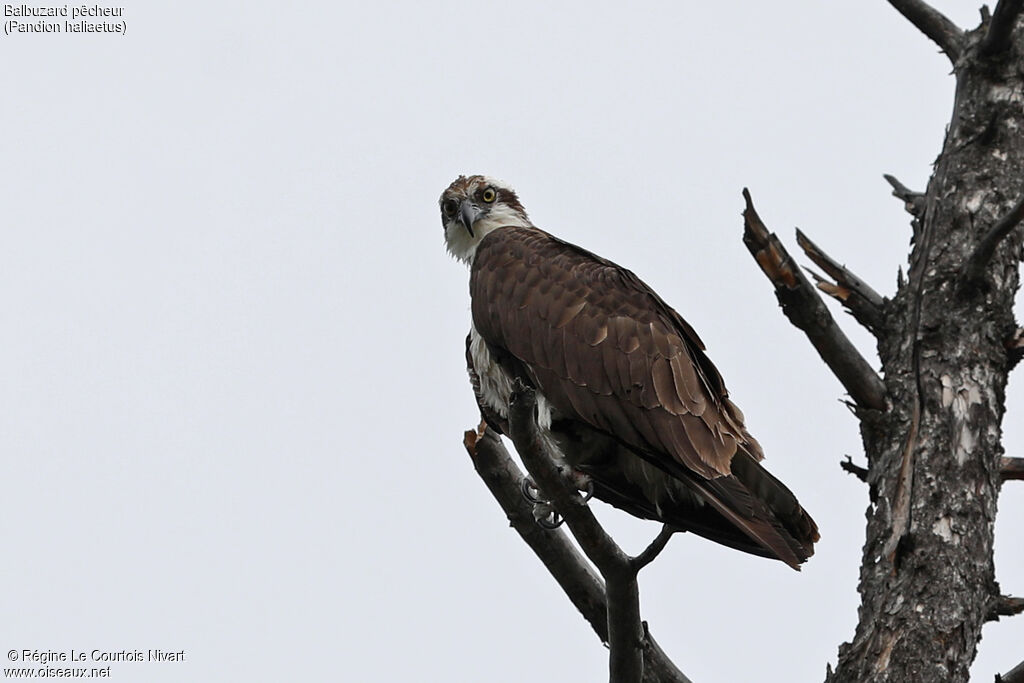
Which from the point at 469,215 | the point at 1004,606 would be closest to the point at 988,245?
the point at 1004,606

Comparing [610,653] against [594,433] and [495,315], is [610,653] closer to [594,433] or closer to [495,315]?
[594,433]

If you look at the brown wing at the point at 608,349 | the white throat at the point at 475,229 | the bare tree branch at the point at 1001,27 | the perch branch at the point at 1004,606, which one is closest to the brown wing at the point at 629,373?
the brown wing at the point at 608,349

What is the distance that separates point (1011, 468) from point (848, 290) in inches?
42.4

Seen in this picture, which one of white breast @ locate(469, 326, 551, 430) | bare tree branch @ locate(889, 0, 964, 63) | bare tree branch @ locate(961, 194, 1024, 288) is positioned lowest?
bare tree branch @ locate(961, 194, 1024, 288)

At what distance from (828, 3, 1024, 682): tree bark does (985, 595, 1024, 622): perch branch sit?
0.03 m

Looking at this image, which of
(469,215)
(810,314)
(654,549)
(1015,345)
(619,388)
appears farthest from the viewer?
(469,215)

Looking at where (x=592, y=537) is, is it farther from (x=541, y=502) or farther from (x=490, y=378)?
(x=490, y=378)

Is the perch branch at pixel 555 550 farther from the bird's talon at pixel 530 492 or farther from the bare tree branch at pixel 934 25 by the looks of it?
the bare tree branch at pixel 934 25

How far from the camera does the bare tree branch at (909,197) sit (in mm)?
6051

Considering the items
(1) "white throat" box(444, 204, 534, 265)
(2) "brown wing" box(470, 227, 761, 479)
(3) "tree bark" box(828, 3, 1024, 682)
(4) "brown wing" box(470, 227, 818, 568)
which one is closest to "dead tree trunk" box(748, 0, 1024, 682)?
(3) "tree bark" box(828, 3, 1024, 682)

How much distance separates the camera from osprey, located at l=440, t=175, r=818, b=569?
5.37 m

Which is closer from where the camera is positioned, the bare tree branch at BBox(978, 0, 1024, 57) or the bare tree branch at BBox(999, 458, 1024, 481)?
the bare tree branch at BBox(999, 458, 1024, 481)

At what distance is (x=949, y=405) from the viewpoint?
5.23 meters

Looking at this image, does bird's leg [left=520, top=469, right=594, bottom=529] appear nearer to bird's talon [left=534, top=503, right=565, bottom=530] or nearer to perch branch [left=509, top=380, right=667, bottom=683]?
bird's talon [left=534, top=503, right=565, bottom=530]
